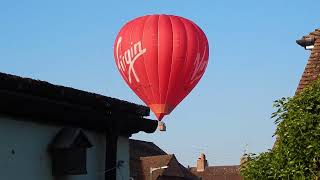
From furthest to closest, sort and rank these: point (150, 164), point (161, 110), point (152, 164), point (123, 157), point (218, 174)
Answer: point (218, 174), point (152, 164), point (150, 164), point (161, 110), point (123, 157)

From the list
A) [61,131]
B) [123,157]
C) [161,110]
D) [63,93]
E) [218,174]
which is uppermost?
[218,174]

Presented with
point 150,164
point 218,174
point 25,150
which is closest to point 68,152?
point 25,150

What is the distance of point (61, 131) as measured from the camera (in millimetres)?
7512

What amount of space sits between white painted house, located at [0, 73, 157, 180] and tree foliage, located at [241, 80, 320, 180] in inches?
87.4

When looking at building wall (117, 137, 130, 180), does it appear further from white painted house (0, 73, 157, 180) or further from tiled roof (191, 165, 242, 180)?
tiled roof (191, 165, 242, 180)

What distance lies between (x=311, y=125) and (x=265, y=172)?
117 cm

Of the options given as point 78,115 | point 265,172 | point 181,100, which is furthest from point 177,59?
point 78,115

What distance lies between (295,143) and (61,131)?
3.73m

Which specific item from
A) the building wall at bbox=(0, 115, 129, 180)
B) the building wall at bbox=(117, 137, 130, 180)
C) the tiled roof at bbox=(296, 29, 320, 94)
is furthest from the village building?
the building wall at bbox=(0, 115, 129, 180)

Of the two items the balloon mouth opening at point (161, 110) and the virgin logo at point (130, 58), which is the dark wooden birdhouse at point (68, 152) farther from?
the balloon mouth opening at point (161, 110)

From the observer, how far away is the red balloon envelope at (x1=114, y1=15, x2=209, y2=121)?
73.0 feet

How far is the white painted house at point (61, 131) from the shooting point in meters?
6.68

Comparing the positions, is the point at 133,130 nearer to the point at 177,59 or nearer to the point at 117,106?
the point at 117,106

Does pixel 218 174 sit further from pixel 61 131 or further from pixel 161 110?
pixel 61 131
